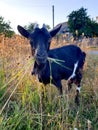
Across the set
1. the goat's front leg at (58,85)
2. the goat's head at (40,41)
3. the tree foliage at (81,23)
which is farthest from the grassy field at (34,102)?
the tree foliage at (81,23)

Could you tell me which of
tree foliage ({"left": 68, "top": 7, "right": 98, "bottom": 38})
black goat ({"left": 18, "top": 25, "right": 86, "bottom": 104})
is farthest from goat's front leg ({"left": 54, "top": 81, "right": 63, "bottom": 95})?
tree foliage ({"left": 68, "top": 7, "right": 98, "bottom": 38})

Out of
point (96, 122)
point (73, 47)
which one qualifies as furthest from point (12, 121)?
point (73, 47)

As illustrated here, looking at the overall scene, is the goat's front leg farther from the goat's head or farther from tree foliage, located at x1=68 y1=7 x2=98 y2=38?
tree foliage, located at x1=68 y1=7 x2=98 y2=38

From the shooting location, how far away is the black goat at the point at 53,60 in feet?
14.5

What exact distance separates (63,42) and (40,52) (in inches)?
191

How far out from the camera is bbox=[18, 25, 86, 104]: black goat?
4.41m

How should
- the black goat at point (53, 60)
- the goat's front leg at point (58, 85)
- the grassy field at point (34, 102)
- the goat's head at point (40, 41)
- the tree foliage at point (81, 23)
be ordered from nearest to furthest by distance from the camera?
1. the grassy field at point (34, 102)
2. the goat's head at point (40, 41)
3. the black goat at point (53, 60)
4. the goat's front leg at point (58, 85)
5. the tree foliage at point (81, 23)

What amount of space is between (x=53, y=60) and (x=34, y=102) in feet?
2.14

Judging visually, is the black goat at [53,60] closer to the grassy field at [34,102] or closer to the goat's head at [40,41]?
the goat's head at [40,41]

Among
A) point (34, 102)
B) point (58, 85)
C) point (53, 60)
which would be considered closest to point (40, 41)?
point (53, 60)

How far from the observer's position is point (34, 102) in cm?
455

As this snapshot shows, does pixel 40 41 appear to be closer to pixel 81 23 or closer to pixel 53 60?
pixel 53 60

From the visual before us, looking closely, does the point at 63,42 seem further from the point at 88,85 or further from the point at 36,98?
the point at 36,98

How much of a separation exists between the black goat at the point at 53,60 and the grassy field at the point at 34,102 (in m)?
0.16
